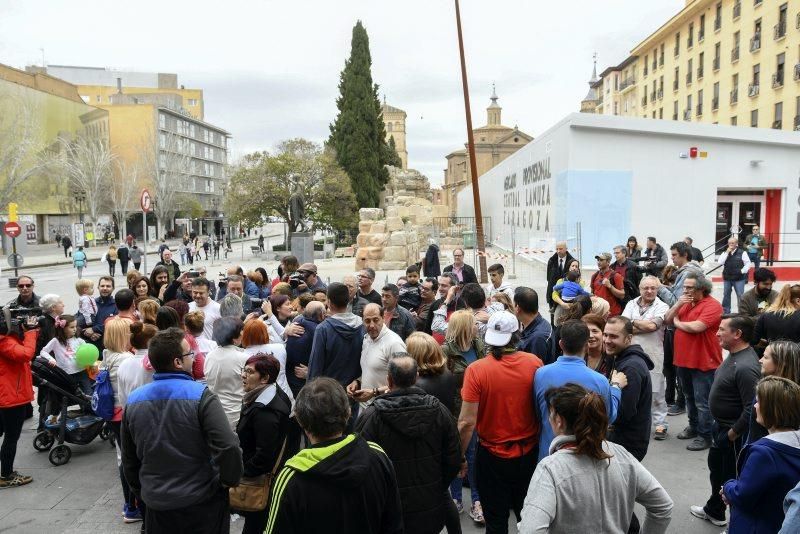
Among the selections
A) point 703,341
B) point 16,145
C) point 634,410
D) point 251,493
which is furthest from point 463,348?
point 16,145

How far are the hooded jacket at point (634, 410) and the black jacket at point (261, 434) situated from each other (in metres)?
2.27

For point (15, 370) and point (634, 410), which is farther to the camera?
point (15, 370)

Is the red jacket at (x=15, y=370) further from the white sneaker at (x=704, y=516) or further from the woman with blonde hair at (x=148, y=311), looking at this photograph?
the white sneaker at (x=704, y=516)

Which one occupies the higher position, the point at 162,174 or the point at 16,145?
the point at 16,145

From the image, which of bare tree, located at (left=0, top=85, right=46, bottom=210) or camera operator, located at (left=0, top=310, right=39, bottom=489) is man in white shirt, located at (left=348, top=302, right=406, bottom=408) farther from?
bare tree, located at (left=0, top=85, right=46, bottom=210)

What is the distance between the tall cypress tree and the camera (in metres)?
43.0

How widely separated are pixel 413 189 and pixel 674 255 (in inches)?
1641

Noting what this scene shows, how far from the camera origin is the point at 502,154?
94.8 m

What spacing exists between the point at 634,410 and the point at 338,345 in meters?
2.38

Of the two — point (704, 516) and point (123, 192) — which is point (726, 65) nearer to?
point (704, 516)

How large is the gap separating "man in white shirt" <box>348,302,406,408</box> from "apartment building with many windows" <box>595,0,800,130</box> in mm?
39792

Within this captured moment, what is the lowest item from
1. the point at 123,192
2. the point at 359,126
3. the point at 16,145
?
the point at 123,192

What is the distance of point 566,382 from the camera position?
3465mm

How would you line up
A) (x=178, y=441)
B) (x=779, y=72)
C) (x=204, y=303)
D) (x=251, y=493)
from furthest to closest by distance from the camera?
(x=779, y=72)
(x=204, y=303)
(x=251, y=493)
(x=178, y=441)
